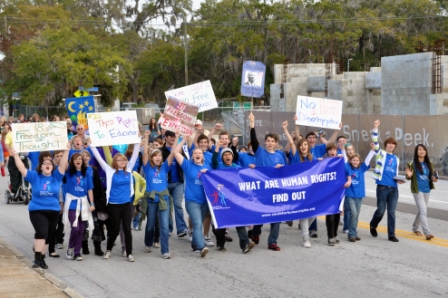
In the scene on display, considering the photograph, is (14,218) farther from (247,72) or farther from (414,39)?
(414,39)

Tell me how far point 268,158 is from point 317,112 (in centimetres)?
211

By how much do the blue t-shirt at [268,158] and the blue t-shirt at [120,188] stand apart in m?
2.16

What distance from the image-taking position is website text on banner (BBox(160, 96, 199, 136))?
1028cm

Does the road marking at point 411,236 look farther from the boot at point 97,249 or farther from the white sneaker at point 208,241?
the boot at point 97,249

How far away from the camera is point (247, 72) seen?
598 inches

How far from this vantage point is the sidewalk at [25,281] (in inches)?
307

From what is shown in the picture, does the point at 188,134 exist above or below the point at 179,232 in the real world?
above

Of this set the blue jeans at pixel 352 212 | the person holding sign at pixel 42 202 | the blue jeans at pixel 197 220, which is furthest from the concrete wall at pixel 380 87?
the person holding sign at pixel 42 202

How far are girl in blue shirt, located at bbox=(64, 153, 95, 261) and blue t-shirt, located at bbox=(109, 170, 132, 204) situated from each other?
1.19 ft

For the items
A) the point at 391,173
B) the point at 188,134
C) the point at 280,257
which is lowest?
the point at 280,257

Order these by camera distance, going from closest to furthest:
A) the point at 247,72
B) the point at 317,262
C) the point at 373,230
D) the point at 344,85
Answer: the point at 317,262, the point at 373,230, the point at 247,72, the point at 344,85

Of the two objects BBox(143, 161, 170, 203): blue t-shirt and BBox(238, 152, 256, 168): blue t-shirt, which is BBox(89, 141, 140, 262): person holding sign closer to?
BBox(143, 161, 170, 203): blue t-shirt

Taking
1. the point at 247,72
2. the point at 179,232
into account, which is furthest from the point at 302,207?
the point at 247,72

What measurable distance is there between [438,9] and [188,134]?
53.1m
